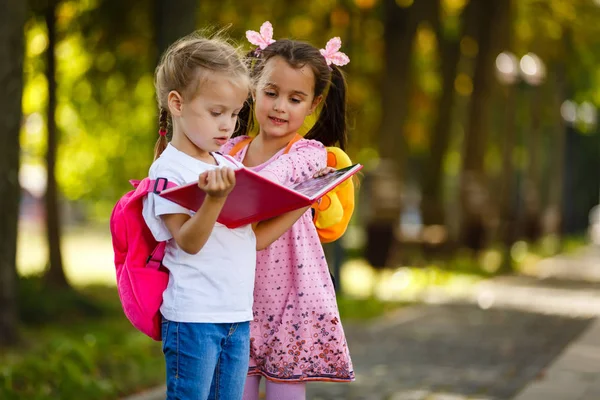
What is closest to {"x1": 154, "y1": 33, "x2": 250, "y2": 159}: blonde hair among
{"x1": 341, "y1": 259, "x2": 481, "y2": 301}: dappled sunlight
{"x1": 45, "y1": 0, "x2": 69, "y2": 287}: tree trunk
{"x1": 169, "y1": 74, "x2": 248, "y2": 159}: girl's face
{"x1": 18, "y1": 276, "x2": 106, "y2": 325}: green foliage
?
{"x1": 169, "y1": 74, "x2": 248, "y2": 159}: girl's face

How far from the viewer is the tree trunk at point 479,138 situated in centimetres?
1880

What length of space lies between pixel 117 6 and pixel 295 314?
9.16 metres

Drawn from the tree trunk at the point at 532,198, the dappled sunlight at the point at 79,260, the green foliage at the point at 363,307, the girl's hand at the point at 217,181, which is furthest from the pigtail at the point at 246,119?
the tree trunk at the point at 532,198

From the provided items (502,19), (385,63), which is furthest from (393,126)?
(502,19)

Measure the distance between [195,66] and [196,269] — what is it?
62cm

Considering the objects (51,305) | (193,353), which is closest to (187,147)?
(193,353)

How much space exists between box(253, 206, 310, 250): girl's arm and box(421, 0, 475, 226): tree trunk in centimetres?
1530

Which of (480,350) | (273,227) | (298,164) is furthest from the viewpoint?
(480,350)

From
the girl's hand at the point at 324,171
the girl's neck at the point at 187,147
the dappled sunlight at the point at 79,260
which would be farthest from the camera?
the dappled sunlight at the point at 79,260

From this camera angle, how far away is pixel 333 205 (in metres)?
3.72

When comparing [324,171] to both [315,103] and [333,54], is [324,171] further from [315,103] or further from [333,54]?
[333,54]

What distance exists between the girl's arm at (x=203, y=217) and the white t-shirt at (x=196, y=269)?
0.18 feet

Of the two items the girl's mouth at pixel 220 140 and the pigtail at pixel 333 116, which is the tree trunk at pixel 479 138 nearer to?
the pigtail at pixel 333 116

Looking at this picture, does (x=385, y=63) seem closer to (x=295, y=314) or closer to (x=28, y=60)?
(x=28, y=60)
